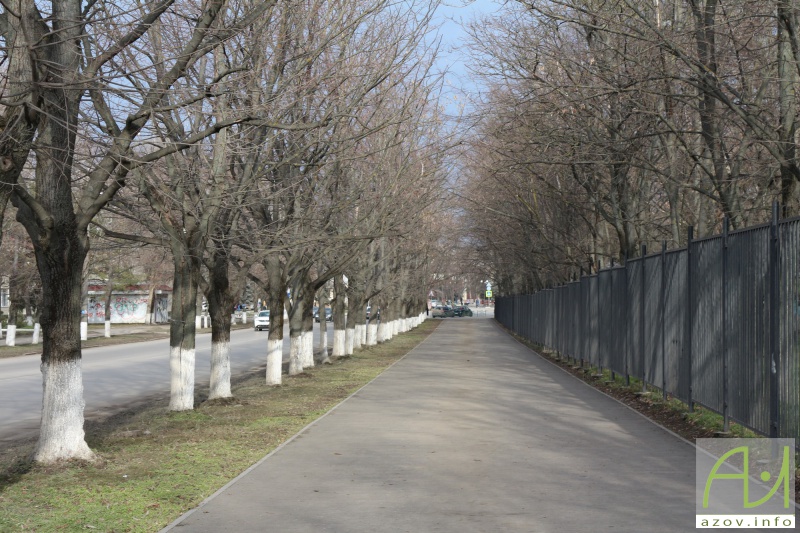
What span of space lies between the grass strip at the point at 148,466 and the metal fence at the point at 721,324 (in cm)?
539

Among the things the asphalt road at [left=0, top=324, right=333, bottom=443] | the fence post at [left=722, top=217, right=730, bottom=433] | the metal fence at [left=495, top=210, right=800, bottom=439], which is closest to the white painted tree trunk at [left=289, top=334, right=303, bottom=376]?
the asphalt road at [left=0, top=324, right=333, bottom=443]

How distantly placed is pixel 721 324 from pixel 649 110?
4.26m

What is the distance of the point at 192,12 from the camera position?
13273mm

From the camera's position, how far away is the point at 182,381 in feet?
48.9

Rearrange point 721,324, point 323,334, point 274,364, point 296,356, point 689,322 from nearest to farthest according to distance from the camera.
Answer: point 721,324 < point 689,322 < point 274,364 < point 296,356 < point 323,334

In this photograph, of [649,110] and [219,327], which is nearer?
[649,110]

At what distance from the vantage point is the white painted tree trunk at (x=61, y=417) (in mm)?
9938

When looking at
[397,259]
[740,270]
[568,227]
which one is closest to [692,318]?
[740,270]

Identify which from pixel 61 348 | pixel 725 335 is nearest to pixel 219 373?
pixel 61 348

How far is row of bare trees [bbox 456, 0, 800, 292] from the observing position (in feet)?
41.0

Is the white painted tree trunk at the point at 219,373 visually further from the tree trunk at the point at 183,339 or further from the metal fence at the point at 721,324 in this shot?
the metal fence at the point at 721,324

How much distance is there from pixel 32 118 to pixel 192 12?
5.16 meters

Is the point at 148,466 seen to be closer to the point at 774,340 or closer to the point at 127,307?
the point at 774,340

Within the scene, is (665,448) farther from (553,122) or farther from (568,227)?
(568,227)
